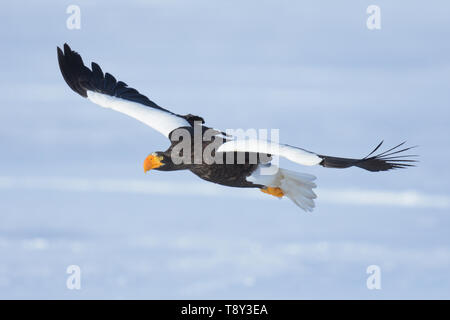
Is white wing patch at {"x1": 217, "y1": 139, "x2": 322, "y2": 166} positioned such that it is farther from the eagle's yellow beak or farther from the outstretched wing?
the outstretched wing

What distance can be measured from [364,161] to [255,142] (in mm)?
1357

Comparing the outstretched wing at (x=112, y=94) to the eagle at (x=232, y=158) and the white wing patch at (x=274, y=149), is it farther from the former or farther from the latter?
the white wing patch at (x=274, y=149)

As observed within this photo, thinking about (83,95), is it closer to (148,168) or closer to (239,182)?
(148,168)

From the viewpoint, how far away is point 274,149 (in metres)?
10.9

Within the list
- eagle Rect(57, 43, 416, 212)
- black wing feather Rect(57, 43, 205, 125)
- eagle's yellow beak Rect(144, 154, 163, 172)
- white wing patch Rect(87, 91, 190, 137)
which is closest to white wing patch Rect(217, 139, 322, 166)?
eagle Rect(57, 43, 416, 212)

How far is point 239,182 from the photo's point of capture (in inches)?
471

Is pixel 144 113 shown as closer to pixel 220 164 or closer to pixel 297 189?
pixel 220 164

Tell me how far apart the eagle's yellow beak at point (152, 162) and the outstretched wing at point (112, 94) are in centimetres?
74

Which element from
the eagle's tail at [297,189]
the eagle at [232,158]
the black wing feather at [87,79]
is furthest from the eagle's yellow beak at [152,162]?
the black wing feather at [87,79]

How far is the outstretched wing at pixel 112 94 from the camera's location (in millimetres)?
13258

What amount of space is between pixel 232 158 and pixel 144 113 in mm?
2236

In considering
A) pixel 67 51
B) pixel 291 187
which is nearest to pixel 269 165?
pixel 291 187

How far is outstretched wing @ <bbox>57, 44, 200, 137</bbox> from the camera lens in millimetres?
13258

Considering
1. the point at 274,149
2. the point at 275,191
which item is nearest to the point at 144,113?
the point at 275,191
